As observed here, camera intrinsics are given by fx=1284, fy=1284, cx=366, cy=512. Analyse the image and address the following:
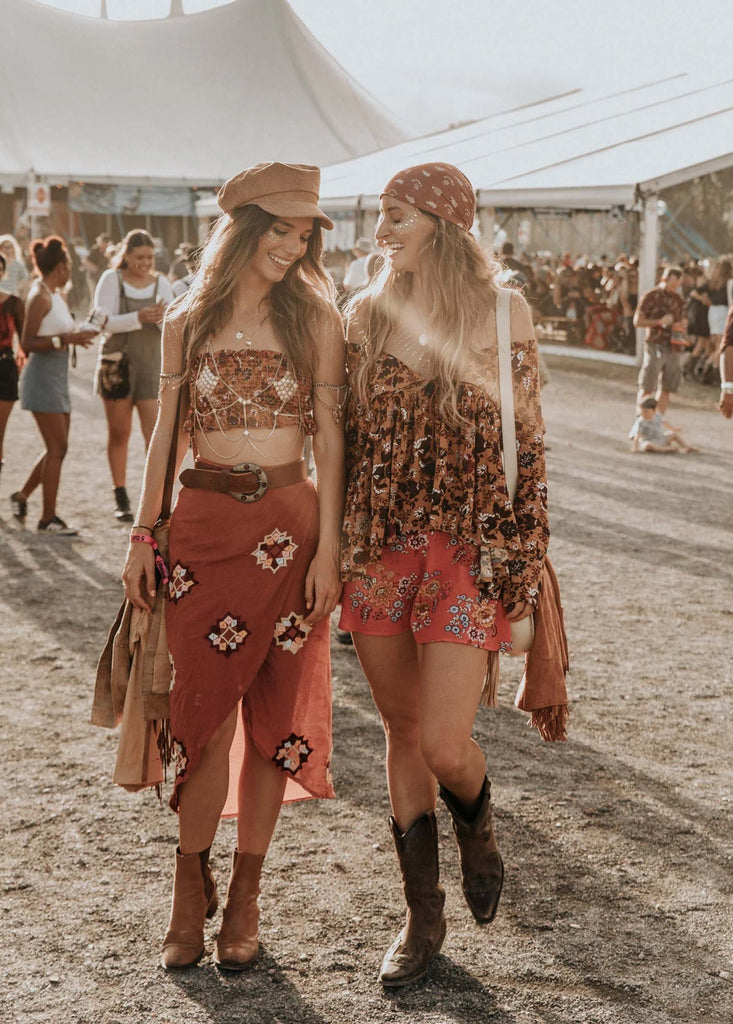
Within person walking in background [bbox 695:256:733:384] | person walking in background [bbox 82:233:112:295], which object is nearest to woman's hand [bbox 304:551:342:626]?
person walking in background [bbox 695:256:733:384]

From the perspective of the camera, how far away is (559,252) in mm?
24875

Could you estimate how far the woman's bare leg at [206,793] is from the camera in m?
3.11

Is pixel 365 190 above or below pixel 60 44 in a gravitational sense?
below

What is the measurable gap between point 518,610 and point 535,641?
146 mm

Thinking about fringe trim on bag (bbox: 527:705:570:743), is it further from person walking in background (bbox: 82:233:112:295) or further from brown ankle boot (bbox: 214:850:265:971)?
person walking in background (bbox: 82:233:112:295)

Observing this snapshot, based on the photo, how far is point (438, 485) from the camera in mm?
2982

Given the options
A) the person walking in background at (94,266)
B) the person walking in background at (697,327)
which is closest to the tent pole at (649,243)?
the person walking in background at (697,327)

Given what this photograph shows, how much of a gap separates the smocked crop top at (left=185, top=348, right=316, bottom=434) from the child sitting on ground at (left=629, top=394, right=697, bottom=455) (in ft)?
33.0

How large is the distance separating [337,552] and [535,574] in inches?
18.8

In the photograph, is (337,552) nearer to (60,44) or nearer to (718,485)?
(718,485)

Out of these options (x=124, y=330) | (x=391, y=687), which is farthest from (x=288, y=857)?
(x=124, y=330)

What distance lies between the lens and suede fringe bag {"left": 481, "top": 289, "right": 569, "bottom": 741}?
3.00 m

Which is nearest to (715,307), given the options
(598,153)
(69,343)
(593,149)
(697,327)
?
(697,327)

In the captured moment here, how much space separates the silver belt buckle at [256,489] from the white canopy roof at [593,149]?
16.0 meters
